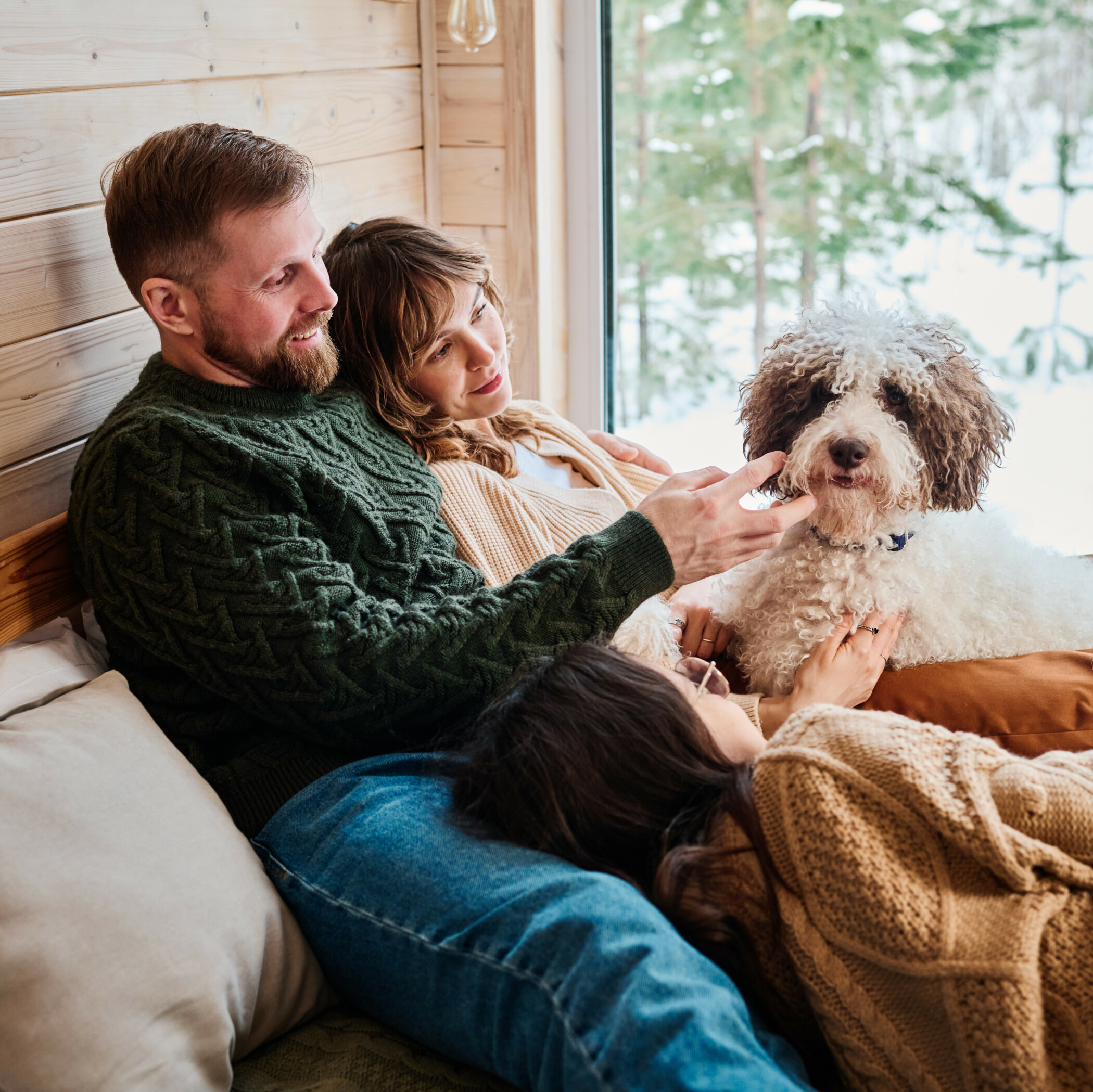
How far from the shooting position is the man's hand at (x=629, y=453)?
2.26 meters

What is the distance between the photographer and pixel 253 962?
1.16 m

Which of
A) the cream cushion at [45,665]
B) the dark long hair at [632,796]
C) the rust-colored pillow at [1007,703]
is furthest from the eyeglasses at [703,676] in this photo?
the cream cushion at [45,665]

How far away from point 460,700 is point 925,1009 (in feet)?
2.35

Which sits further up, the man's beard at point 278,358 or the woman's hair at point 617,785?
the man's beard at point 278,358

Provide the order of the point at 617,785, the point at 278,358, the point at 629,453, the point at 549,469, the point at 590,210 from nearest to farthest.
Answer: the point at 617,785
the point at 278,358
the point at 549,469
the point at 629,453
the point at 590,210

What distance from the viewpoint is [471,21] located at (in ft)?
7.45

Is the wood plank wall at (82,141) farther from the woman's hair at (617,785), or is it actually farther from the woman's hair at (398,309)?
the woman's hair at (617,785)

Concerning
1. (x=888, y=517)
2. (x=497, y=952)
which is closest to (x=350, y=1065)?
(x=497, y=952)

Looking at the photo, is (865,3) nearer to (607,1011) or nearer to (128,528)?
(128,528)

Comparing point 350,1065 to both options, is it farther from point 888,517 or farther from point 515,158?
point 515,158

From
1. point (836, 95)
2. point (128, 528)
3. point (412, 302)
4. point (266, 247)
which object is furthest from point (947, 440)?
point (836, 95)

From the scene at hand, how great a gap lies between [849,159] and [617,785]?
2.25 meters

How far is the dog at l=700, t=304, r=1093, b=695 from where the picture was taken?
4.76 ft

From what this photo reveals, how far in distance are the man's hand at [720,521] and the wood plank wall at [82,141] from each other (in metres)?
0.93
